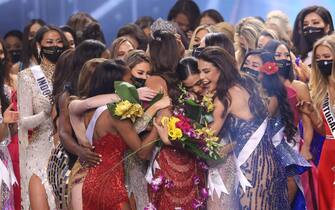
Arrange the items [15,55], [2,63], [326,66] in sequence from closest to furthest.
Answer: [326,66] < [2,63] < [15,55]

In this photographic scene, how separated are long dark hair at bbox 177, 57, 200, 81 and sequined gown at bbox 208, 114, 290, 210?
0.42 m

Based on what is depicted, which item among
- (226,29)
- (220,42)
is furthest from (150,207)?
(226,29)

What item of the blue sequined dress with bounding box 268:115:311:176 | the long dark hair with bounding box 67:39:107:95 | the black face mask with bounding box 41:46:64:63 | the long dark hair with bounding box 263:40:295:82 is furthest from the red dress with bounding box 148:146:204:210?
the black face mask with bounding box 41:46:64:63

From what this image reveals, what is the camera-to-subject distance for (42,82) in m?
10.0

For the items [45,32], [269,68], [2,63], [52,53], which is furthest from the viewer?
[2,63]

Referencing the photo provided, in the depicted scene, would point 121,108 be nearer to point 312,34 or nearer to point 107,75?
point 107,75

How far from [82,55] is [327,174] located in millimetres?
2057

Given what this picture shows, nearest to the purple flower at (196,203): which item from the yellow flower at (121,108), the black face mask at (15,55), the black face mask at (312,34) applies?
the yellow flower at (121,108)

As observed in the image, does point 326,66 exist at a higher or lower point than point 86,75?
lower

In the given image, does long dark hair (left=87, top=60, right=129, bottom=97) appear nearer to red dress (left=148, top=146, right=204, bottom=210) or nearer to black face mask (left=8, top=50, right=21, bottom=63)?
red dress (left=148, top=146, right=204, bottom=210)

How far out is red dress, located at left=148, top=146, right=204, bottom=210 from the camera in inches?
349

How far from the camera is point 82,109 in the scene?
8.79 meters

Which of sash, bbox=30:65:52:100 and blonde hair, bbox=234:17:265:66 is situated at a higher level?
blonde hair, bbox=234:17:265:66

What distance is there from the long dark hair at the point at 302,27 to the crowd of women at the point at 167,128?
63 centimetres
